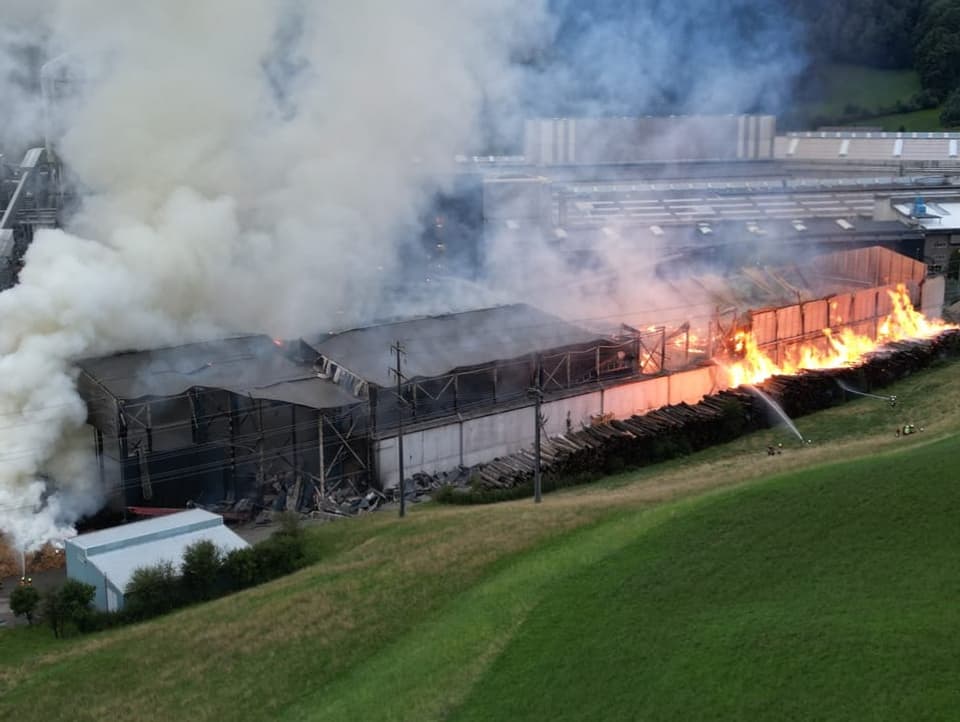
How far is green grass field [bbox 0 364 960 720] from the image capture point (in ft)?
38.7

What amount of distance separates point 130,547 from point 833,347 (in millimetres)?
21705

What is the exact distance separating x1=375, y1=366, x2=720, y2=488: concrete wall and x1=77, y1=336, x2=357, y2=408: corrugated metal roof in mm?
1732

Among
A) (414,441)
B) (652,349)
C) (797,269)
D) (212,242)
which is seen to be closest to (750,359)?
(652,349)

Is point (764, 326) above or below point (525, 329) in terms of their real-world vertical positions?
below

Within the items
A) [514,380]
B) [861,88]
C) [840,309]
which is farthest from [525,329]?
[861,88]

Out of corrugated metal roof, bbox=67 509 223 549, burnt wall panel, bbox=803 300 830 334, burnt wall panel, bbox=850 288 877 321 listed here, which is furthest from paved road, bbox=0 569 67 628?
burnt wall panel, bbox=850 288 877 321

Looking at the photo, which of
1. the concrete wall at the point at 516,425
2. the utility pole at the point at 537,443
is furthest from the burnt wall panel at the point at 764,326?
the utility pole at the point at 537,443

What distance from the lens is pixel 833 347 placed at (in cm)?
3195

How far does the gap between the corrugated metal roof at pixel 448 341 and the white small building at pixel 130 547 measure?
5.53 m

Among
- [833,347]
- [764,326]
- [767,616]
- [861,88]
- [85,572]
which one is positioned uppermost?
[861,88]

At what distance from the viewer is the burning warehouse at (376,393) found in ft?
72.5

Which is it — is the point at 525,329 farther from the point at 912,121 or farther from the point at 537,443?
the point at 912,121

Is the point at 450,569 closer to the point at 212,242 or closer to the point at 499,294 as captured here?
the point at 212,242

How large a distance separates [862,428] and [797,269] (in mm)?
10557
